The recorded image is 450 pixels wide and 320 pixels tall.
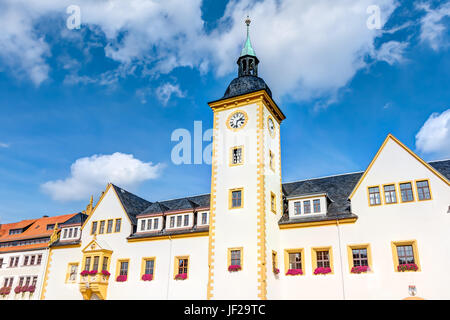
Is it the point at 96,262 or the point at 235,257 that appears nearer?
the point at 235,257

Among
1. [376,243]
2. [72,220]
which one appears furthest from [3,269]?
[376,243]

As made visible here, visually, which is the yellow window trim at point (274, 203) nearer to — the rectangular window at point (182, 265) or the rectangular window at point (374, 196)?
the rectangular window at point (374, 196)

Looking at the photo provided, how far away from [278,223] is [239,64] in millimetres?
16155

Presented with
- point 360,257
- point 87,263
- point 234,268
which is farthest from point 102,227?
point 360,257

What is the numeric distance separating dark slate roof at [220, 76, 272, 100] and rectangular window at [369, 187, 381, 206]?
12.4 meters

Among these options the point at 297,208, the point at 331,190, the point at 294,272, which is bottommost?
the point at 294,272

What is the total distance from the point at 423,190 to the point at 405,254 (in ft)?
14.8

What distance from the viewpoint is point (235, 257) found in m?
28.0

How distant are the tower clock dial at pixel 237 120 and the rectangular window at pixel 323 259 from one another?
12.2 meters

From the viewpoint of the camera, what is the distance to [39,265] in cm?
3903

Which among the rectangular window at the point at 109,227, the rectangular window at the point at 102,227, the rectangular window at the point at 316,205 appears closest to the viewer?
the rectangular window at the point at 316,205

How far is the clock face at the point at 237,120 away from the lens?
32.4 m

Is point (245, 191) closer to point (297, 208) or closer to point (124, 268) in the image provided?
point (297, 208)

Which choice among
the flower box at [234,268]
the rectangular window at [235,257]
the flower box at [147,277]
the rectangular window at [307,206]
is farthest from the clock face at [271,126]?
the flower box at [147,277]
